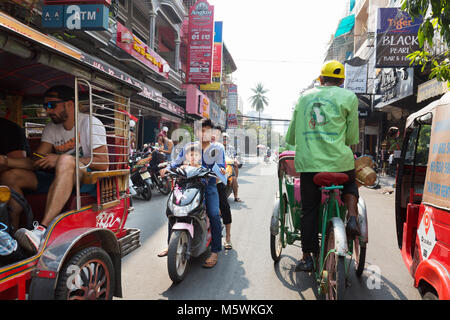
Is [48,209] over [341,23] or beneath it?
beneath

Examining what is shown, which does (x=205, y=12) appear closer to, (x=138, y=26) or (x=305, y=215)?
(x=138, y=26)

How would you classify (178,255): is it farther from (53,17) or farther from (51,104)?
(53,17)

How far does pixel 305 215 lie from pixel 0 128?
3.07 metres

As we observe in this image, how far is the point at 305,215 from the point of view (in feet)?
8.96

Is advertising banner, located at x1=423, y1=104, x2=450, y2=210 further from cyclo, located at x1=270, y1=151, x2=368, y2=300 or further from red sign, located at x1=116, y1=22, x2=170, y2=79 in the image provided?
red sign, located at x1=116, y1=22, x2=170, y2=79

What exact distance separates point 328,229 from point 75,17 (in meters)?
6.99

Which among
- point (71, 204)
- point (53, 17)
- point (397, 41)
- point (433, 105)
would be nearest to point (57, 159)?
point (71, 204)

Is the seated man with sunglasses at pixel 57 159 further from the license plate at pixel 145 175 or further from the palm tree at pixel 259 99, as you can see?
the palm tree at pixel 259 99

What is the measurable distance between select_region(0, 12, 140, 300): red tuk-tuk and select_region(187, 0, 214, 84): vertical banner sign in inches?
581

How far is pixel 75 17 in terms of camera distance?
22.2ft

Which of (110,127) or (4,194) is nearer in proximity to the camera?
(4,194)

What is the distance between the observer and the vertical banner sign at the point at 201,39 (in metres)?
17.1

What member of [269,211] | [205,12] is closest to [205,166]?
[269,211]

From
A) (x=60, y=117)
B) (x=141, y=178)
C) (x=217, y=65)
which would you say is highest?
(x=217, y=65)
